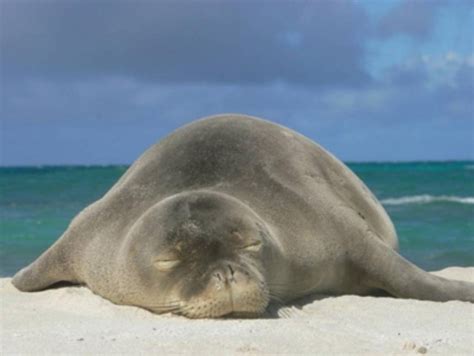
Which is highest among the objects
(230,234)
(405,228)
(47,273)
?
(230,234)

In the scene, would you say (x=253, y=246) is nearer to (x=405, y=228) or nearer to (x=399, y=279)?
(x=399, y=279)

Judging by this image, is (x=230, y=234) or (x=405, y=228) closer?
(x=230, y=234)

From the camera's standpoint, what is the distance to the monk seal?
5.65 meters

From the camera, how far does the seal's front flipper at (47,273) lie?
723cm

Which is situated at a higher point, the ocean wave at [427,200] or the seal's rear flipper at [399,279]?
the seal's rear flipper at [399,279]

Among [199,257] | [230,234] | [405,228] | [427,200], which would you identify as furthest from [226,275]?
[427,200]

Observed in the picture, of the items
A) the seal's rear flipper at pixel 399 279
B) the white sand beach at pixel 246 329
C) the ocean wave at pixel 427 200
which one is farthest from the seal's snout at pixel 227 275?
the ocean wave at pixel 427 200

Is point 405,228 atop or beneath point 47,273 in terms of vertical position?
beneath

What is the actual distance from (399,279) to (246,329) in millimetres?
1999

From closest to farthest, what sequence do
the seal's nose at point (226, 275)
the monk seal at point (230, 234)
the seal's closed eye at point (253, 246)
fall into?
1. the seal's nose at point (226, 275)
2. the monk seal at point (230, 234)
3. the seal's closed eye at point (253, 246)

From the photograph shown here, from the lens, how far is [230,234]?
5766mm

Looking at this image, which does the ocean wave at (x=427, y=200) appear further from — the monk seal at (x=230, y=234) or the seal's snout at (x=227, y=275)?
the seal's snout at (x=227, y=275)

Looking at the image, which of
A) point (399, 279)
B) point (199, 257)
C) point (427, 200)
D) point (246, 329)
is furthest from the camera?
point (427, 200)

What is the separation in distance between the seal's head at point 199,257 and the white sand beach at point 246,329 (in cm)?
9
